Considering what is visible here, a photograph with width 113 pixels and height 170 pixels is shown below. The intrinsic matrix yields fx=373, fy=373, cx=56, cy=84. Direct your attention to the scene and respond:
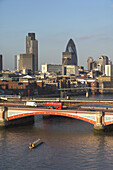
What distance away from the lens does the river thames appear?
48.8 metres

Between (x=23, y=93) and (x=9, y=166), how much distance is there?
132 m

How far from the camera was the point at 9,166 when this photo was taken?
48.3 metres

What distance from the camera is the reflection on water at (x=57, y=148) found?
4894 centimetres

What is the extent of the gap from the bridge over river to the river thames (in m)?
1.96

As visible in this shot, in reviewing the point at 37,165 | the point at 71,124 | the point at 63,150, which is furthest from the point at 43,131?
the point at 37,165

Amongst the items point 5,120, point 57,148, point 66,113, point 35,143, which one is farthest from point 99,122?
point 5,120

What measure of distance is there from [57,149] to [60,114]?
14.4 meters

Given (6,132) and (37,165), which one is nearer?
(37,165)

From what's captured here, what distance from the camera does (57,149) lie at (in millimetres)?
56062

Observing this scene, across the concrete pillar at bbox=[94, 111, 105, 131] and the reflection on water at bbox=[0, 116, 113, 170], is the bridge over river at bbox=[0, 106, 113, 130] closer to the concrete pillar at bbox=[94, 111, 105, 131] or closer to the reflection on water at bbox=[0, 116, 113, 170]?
the concrete pillar at bbox=[94, 111, 105, 131]

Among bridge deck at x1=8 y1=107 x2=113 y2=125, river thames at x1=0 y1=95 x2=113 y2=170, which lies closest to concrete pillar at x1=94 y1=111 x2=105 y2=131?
bridge deck at x1=8 y1=107 x2=113 y2=125

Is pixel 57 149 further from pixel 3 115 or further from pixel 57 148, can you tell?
→ pixel 3 115

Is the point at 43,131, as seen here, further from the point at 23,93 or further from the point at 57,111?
the point at 23,93

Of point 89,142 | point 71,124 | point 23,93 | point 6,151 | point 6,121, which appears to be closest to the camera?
point 6,151
